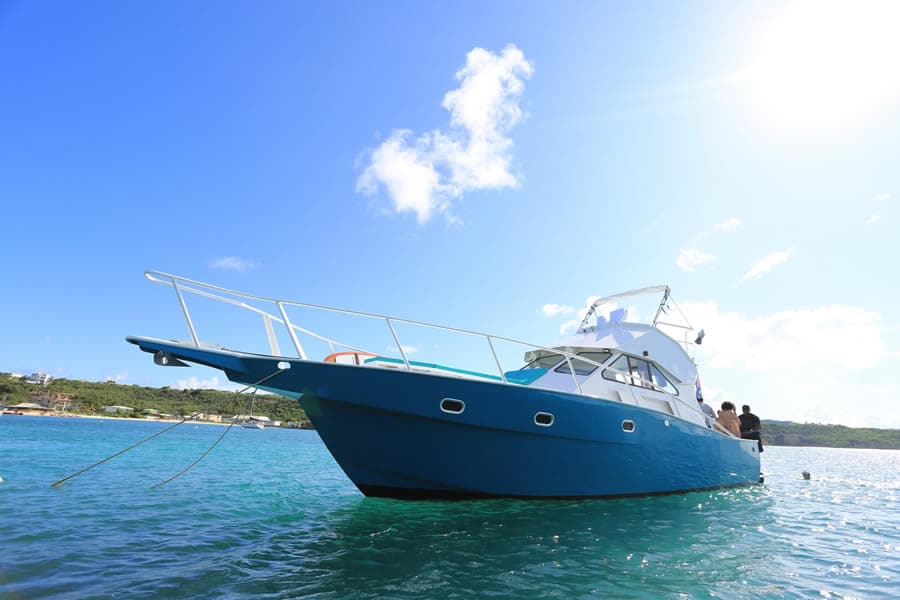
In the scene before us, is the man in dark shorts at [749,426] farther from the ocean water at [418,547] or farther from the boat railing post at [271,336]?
the boat railing post at [271,336]

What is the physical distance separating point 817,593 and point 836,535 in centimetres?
388

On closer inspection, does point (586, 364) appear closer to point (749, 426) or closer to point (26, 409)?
point (749, 426)

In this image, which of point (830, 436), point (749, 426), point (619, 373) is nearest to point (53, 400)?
point (619, 373)

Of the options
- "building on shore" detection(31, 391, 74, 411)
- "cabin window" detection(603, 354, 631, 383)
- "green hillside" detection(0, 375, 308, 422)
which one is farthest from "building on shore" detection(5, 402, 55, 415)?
"cabin window" detection(603, 354, 631, 383)

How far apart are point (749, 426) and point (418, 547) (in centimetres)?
1255

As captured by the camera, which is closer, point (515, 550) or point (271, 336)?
point (515, 550)

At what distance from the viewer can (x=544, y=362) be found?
10.3 m

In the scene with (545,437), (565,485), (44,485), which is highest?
(545,437)

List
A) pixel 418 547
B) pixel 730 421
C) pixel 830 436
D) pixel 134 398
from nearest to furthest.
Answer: pixel 418 547, pixel 730 421, pixel 134 398, pixel 830 436

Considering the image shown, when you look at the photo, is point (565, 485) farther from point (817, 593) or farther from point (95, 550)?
point (95, 550)

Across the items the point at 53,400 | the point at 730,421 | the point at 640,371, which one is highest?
the point at 640,371

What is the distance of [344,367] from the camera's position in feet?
20.9

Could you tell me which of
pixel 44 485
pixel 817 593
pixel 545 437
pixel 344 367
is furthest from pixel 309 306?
pixel 44 485

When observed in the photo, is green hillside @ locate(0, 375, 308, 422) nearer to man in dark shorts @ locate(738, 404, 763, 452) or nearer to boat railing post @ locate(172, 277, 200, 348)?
man in dark shorts @ locate(738, 404, 763, 452)
